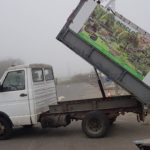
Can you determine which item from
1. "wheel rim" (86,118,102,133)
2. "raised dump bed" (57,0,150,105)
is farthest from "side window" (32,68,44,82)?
"wheel rim" (86,118,102,133)

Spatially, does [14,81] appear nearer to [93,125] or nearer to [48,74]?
[48,74]

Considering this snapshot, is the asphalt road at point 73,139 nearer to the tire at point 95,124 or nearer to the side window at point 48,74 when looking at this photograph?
the tire at point 95,124

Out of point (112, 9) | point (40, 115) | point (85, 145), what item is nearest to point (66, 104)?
point (40, 115)

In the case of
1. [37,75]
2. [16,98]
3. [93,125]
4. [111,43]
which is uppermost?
[111,43]

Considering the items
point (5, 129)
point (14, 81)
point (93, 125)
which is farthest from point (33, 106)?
point (93, 125)

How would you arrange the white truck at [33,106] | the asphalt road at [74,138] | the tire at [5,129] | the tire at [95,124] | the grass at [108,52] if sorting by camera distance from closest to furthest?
the asphalt road at [74,138]
the grass at [108,52]
the tire at [95,124]
the white truck at [33,106]
the tire at [5,129]

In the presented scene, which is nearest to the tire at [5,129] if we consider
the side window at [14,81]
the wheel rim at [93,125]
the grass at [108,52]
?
the side window at [14,81]

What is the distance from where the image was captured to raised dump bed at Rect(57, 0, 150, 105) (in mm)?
12164

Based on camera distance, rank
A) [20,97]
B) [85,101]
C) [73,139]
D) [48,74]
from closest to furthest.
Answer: [73,139] < [20,97] < [85,101] < [48,74]

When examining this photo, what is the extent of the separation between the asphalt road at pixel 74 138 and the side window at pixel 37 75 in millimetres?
1639

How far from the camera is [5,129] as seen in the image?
1325 cm

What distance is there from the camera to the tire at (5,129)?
1319cm

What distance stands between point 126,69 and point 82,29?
157 centimetres

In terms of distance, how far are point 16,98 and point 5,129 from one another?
0.93 meters
